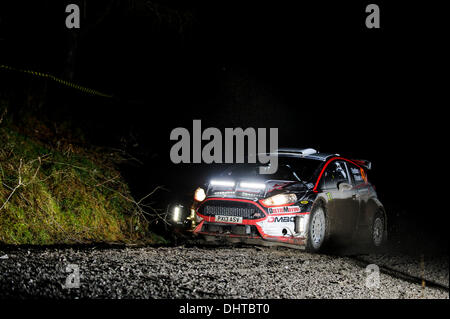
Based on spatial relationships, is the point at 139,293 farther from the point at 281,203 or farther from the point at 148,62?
the point at 148,62

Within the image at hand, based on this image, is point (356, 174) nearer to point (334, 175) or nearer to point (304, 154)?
point (334, 175)

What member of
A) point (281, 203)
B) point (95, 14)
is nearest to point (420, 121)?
point (95, 14)

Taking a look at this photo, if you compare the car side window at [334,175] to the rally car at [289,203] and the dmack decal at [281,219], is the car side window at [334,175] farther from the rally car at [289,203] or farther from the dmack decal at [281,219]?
the dmack decal at [281,219]

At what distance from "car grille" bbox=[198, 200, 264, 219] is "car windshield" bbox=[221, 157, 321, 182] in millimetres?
972

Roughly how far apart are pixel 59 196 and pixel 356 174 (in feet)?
18.7

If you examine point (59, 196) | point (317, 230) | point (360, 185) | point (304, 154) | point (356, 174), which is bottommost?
point (317, 230)

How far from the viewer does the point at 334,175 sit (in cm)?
923

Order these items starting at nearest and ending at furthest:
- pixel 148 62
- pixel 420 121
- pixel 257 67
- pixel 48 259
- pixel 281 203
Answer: pixel 48 259 → pixel 281 203 → pixel 148 62 → pixel 257 67 → pixel 420 121

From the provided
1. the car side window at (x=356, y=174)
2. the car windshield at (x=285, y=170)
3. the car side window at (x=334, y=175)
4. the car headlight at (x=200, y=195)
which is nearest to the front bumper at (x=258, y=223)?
the car headlight at (x=200, y=195)

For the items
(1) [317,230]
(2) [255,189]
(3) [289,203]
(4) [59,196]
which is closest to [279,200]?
(3) [289,203]

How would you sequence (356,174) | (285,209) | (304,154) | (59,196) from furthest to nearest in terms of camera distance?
(356,174) < (304,154) < (59,196) < (285,209)

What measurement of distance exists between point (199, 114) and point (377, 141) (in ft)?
37.0

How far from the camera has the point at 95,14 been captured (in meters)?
14.0

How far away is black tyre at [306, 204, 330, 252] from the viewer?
8.11 meters
